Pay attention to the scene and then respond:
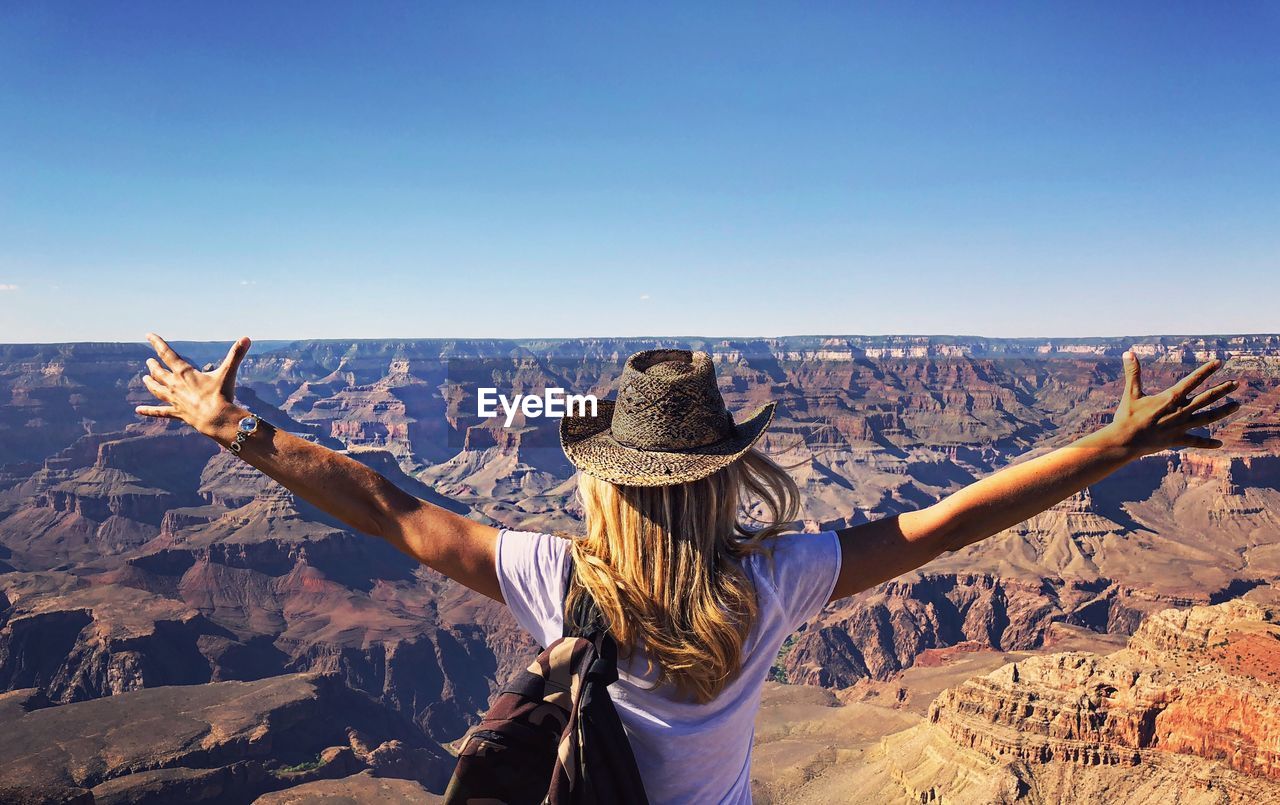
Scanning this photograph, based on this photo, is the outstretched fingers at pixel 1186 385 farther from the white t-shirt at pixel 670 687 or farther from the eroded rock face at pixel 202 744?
the eroded rock face at pixel 202 744

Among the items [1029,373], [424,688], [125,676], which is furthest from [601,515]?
[1029,373]

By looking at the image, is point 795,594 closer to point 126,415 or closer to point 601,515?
point 601,515

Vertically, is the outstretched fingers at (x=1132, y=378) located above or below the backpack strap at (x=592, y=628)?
above

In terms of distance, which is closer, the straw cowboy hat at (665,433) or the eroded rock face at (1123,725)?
the straw cowboy hat at (665,433)

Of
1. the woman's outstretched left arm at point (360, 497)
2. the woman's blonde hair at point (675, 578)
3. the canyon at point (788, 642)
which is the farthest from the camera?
the canyon at point (788, 642)

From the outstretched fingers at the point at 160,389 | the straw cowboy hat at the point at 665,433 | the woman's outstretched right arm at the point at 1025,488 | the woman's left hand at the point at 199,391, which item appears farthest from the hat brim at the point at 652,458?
the outstretched fingers at the point at 160,389

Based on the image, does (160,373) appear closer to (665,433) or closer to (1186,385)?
(665,433)
